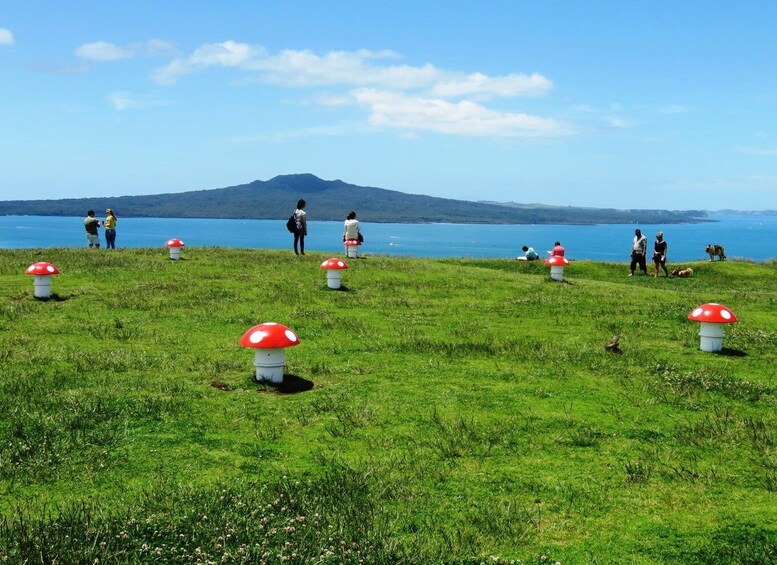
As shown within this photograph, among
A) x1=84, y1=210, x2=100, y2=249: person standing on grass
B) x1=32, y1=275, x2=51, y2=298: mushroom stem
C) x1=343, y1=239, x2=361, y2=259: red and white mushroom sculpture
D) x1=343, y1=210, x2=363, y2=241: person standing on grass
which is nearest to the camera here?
x1=32, y1=275, x2=51, y2=298: mushroom stem

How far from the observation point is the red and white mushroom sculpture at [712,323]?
17281mm

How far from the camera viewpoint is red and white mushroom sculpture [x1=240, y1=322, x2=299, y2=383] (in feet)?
43.7

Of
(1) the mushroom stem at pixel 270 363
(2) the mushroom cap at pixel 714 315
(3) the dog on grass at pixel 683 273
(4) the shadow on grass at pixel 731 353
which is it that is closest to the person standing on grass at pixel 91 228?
(1) the mushroom stem at pixel 270 363

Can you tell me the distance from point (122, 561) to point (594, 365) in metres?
11.5

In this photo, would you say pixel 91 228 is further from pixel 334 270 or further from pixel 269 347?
pixel 269 347

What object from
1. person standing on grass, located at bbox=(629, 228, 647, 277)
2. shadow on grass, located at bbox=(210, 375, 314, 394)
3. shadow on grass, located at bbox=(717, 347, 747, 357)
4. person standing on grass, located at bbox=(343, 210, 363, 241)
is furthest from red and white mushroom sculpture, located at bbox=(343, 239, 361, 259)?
shadow on grass, located at bbox=(210, 375, 314, 394)

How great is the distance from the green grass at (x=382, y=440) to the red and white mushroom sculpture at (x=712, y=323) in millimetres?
414

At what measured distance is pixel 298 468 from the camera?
9.48 m

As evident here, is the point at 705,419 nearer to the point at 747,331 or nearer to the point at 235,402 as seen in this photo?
the point at 235,402

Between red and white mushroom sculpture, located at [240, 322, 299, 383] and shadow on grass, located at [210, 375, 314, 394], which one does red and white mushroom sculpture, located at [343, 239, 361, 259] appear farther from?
red and white mushroom sculpture, located at [240, 322, 299, 383]

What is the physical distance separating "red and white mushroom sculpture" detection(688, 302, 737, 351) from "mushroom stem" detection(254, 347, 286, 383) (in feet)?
34.5

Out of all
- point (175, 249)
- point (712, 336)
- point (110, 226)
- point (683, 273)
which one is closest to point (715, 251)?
point (683, 273)

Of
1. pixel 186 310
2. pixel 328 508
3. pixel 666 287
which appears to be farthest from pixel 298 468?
pixel 666 287

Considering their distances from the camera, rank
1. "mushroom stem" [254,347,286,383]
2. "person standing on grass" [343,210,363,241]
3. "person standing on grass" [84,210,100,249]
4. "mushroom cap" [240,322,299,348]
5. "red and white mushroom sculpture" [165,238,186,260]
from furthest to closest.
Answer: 1. "person standing on grass" [84,210,100,249]
2. "person standing on grass" [343,210,363,241]
3. "red and white mushroom sculpture" [165,238,186,260]
4. "mushroom stem" [254,347,286,383]
5. "mushroom cap" [240,322,299,348]
